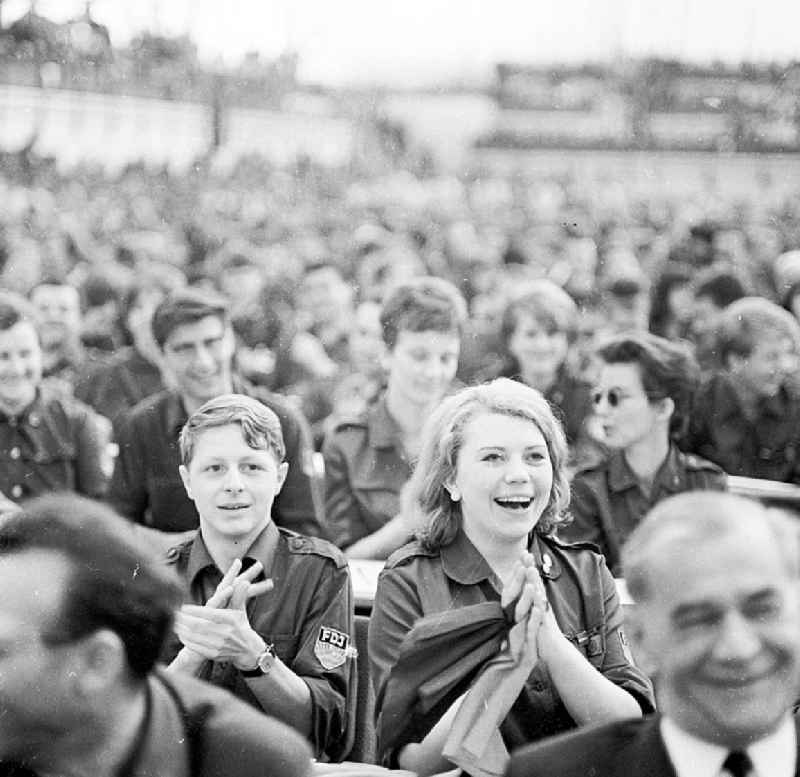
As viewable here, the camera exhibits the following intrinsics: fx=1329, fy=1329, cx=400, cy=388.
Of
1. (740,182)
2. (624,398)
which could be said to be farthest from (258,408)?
(740,182)

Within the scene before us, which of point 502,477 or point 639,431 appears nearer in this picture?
point 502,477

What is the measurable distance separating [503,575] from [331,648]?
41 cm

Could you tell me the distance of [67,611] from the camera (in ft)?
5.08

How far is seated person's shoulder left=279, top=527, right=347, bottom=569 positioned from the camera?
114 inches

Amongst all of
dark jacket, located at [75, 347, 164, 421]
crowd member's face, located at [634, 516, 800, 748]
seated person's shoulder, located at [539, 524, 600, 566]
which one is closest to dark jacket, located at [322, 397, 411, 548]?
seated person's shoulder, located at [539, 524, 600, 566]

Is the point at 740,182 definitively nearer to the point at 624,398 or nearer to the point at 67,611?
the point at 624,398

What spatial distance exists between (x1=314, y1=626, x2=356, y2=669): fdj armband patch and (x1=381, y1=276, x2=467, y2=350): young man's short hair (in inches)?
68.3

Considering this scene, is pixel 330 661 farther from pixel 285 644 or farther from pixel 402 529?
pixel 402 529

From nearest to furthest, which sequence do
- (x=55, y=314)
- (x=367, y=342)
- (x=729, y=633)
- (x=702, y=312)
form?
(x=729, y=633), (x=367, y=342), (x=55, y=314), (x=702, y=312)

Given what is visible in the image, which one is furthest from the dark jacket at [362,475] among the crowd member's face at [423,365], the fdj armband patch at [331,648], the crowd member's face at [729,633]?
the crowd member's face at [729,633]

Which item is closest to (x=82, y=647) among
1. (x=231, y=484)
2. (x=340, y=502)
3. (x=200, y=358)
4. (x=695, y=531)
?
(x=695, y=531)

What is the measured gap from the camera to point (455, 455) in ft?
9.09

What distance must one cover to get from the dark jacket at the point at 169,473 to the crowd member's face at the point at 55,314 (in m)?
2.45

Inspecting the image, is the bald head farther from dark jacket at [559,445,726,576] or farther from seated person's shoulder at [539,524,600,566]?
dark jacket at [559,445,726,576]
